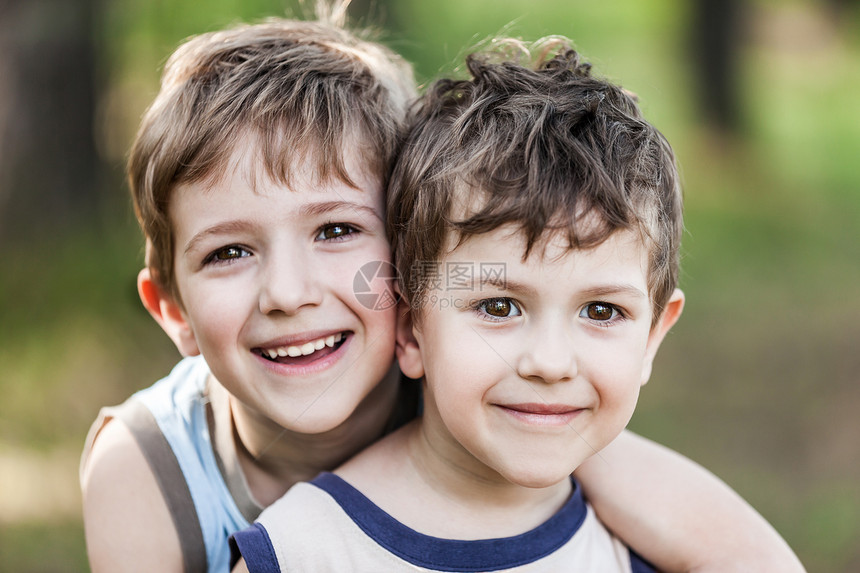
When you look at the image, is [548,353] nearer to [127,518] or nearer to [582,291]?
[582,291]

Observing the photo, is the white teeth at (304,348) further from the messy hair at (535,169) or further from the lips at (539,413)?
the lips at (539,413)

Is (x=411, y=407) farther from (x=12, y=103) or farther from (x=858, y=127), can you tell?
(x=858, y=127)

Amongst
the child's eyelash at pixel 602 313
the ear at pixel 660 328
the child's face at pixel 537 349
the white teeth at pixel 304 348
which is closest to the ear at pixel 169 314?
the white teeth at pixel 304 348

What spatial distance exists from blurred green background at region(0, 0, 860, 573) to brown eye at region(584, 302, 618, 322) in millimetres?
801

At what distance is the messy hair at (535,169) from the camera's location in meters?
1.70

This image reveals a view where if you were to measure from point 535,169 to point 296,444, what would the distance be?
1.02m

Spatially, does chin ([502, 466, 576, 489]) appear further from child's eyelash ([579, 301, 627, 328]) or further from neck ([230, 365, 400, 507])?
neck ([230, 365, 400, 507])

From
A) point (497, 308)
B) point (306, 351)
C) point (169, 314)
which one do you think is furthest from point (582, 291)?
point (169, 314)

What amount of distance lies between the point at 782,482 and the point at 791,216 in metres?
3.40

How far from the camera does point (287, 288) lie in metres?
1.88

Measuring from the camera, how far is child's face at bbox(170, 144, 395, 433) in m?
1.91

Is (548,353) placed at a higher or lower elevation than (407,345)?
higher

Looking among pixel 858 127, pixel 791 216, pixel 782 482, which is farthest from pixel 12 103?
pixel 858 127

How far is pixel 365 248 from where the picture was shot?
199 cm
